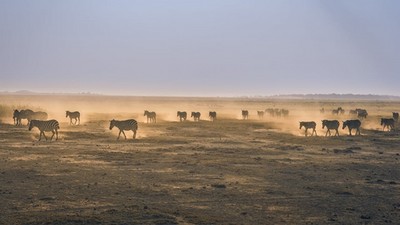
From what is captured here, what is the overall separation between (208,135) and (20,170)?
2071 centimetres

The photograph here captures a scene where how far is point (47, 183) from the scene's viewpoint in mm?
17125

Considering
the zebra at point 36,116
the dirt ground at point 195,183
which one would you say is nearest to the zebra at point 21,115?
the zebra at point 36,116

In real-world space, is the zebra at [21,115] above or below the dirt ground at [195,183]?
above

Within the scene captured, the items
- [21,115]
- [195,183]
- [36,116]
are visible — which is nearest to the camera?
[195,183]

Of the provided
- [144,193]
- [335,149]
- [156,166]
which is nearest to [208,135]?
[335,149]

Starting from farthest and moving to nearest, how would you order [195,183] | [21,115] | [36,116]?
[36,116]
[21,115]
[195,183]

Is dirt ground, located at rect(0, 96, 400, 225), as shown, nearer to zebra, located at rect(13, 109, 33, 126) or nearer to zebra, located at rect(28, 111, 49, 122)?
zebra, located at rect(13, 109, 33, 126)

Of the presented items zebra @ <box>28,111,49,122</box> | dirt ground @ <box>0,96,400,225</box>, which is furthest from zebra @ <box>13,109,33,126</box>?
dirt ground @ <box>0,96,400,225</box>

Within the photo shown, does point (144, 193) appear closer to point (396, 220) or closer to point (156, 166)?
point (156, 166)

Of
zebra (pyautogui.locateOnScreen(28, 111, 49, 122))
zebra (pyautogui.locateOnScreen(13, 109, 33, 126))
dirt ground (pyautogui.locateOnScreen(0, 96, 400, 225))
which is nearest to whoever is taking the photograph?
dirt ground (pyautogui.locateOnScreen(0, 96, 400, 225))

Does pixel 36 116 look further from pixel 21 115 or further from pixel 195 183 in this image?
pixel 195 183

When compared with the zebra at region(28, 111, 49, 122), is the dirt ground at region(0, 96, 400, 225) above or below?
below

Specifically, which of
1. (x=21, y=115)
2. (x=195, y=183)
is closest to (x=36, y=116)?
(x=21, y=115)

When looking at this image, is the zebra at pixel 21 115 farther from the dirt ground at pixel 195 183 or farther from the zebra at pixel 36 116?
the dirt ground at pixel 195 183
